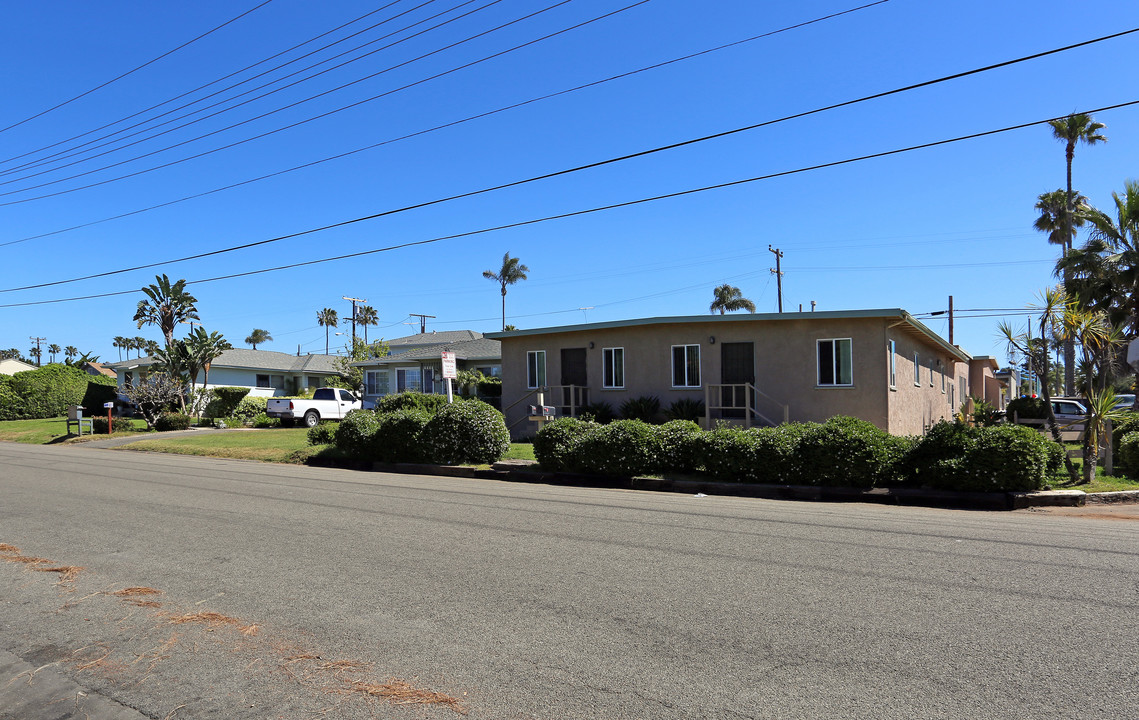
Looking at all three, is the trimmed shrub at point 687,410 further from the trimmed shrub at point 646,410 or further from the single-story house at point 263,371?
the single-story house at point 263,371

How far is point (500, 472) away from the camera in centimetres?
1557

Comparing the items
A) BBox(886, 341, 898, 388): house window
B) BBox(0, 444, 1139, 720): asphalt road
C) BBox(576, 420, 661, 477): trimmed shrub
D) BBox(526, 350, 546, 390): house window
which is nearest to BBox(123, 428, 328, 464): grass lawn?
BBox(526, 350, 546, 390): house window

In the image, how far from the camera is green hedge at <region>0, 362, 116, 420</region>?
4528cm

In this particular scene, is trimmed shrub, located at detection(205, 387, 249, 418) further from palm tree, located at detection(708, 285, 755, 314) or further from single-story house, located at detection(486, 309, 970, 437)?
palm tree, located at detection(708, 285, 755, 314)

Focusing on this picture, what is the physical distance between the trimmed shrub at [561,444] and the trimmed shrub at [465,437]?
1.75 metres

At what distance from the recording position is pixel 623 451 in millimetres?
14039

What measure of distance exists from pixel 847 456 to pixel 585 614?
7860 millimetres

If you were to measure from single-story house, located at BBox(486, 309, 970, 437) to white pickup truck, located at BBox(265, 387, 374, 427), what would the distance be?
40.4 feet

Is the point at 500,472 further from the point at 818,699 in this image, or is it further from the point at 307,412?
the point at 307,412

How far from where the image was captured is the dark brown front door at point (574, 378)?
23109mm

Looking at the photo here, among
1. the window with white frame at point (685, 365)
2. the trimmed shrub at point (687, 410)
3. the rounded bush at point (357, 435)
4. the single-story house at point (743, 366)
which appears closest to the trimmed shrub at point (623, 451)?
the single-story house at point (743, 366)

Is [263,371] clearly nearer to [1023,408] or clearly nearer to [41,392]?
[41,392]

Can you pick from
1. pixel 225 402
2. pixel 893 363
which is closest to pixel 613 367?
pixel 893 363

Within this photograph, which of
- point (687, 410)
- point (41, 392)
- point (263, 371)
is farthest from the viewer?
point (263, 371)
